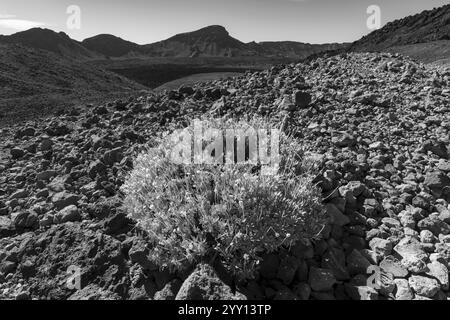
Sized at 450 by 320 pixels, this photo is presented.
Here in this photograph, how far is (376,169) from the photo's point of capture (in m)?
4.07

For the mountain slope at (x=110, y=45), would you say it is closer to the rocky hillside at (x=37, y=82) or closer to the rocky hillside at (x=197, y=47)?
the rocky hillside at (x=197, y=47)

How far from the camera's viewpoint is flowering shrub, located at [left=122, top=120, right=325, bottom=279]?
2936 mm

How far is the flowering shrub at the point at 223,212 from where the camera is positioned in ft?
9.63

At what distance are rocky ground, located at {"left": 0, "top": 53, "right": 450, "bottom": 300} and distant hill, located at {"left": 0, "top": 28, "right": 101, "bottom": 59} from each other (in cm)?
6980

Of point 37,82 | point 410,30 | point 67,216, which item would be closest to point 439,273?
point 67,216

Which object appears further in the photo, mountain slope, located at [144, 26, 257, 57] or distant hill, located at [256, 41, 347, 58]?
distant hill, located at [256, 41, 347, 58]

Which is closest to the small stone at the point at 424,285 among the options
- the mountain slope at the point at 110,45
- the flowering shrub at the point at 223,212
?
the flowering shrub at the point at 223,212

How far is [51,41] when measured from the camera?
237 ft

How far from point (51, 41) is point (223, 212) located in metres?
78.5

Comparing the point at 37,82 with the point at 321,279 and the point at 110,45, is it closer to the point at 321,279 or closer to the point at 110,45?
the point at 321,279

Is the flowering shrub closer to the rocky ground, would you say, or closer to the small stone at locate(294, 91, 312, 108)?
the rocky ground

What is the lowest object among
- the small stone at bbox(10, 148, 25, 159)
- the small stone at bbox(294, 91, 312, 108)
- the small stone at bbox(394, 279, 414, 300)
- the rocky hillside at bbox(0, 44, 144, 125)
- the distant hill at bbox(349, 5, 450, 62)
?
the small stone at bbox(394, 279, 414, 300)

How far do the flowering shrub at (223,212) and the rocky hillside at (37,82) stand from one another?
4.80 meters

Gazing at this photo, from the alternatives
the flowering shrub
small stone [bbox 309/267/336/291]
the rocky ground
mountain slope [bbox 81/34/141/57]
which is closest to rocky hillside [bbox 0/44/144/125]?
the rocky ground
